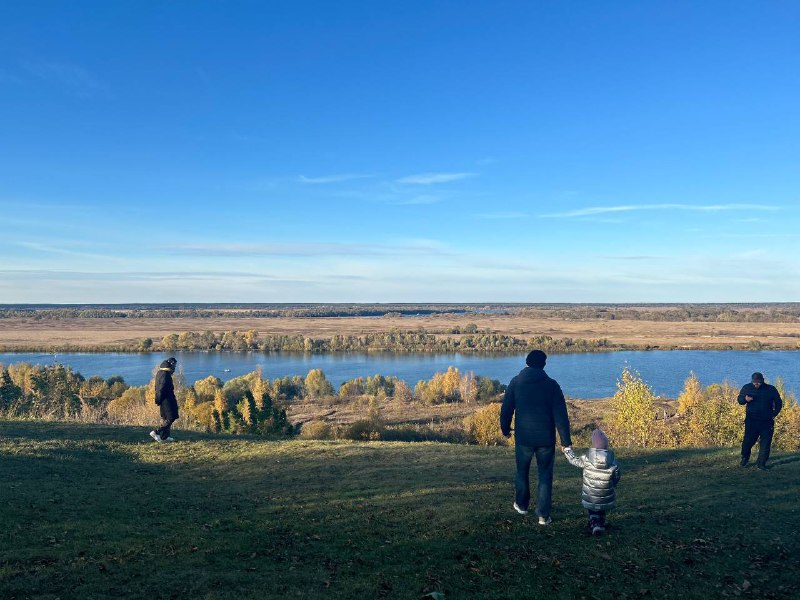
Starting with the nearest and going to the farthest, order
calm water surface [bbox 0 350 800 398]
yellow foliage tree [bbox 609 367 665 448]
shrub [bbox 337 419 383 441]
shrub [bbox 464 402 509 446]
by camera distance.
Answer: shrub [bbox 337 419 383 441], yellow foliage tree [bbox 609 367 665 448], shrub [bbox 464 402 509 446], calm water surface [bbox 0 350 800 398]

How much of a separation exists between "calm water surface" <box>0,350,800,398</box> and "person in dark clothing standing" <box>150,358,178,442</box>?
2626 inches

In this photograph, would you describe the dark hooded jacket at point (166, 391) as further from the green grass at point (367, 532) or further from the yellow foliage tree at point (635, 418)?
the yellow foliage tree at point (635, 418)

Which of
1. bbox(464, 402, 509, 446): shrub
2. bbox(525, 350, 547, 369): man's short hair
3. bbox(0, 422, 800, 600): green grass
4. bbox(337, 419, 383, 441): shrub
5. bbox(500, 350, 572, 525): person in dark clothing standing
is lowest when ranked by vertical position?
bbox(464, 402, 509, 446): shrub

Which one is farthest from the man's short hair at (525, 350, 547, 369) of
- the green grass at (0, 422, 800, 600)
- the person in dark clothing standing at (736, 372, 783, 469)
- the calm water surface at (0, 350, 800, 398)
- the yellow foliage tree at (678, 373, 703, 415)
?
the calm water surface at (0, 350, 800, 398)

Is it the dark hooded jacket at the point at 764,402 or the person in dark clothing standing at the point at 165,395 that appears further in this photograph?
the person in dark clothing standing at the point at 165,395

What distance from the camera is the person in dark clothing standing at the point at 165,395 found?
50.5 feet

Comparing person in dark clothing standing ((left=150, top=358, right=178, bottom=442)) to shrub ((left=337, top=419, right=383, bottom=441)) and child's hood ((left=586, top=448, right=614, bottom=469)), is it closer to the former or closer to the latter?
child's hood ((left=586, top=448, right=614, bottom=469))

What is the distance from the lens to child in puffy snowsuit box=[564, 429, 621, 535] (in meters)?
8.32

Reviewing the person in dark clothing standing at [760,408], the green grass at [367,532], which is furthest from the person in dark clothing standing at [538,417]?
the person in dark clothing standing at [760,408]

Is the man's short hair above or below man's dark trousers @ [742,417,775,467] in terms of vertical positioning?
above

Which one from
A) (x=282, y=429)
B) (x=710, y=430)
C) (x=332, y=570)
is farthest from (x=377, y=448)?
(x=710, y=430)

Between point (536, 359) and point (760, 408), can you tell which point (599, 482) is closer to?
point (536, 359)

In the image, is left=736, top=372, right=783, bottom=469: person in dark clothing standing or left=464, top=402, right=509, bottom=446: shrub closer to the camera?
left=736, top=372, right=783, bottom=469: person in dark clothing standing

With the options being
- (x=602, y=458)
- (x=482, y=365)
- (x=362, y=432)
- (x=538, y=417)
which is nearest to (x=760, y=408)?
(x=602, y=458)
